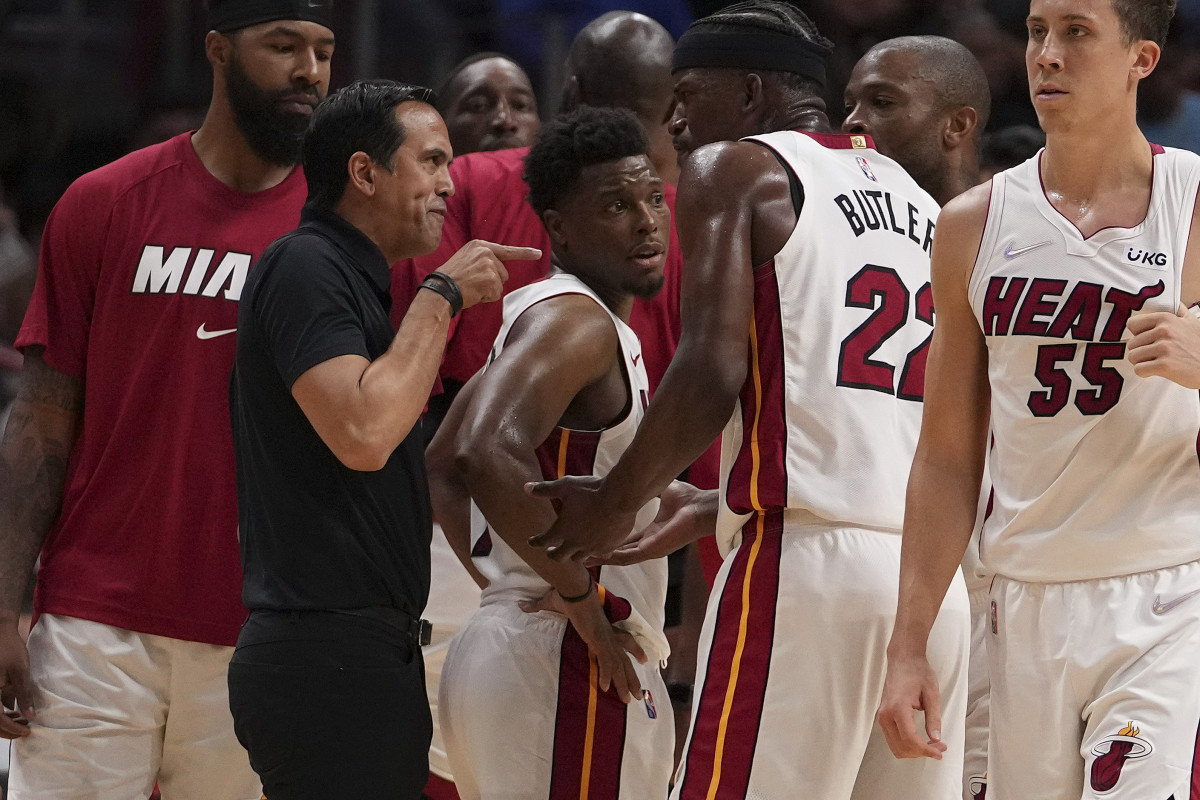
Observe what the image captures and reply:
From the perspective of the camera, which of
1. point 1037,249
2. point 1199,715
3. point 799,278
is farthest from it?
point 799,278

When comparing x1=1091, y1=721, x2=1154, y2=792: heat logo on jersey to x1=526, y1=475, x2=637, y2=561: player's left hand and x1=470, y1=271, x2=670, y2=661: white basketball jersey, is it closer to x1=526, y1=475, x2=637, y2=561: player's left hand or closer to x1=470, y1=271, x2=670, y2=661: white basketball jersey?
x1=526, y1=475, x2=637, y2=561: player's left hand

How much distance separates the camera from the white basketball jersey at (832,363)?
10.8 ft

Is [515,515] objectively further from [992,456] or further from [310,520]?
[992,456]

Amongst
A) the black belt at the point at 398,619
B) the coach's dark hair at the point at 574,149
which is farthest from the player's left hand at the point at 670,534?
the coach's dark hair at the point at 574,149

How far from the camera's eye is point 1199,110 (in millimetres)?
7820

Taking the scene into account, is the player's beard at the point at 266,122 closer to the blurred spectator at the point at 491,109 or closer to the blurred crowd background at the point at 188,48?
the blurred spectator at the point at 491,109

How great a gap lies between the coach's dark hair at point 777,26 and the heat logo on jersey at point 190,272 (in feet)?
4.37

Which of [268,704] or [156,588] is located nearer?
[268,704]

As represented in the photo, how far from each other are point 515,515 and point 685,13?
5.36 meters

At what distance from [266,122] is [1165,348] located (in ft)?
8.05

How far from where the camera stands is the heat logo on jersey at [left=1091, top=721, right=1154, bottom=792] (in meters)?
2.74

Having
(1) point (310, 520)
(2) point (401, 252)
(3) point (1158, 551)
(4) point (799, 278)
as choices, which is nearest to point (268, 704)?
(1) point (310, 520)

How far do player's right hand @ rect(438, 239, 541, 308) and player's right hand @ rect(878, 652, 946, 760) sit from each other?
4.04 feet

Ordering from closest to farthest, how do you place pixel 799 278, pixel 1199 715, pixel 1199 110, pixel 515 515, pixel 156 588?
pixel 1199 715
pixel 799 278
pixel 515 515
pixel 156 588
pixel 1199 110
